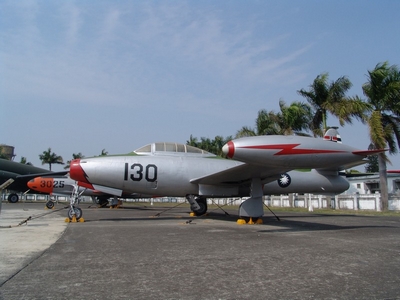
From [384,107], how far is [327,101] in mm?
4383

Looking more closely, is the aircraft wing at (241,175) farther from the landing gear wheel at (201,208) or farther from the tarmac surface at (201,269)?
the tarmac surface at (201,269)

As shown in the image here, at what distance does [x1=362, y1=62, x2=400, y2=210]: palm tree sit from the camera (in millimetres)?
22688

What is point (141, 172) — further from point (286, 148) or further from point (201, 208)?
point (286, 148)

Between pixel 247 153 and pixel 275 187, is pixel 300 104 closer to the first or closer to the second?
pixel 275 187

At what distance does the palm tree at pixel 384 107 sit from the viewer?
74.4ft

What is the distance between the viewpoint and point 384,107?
23812 millimetres

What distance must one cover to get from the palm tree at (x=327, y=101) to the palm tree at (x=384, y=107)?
119 cm

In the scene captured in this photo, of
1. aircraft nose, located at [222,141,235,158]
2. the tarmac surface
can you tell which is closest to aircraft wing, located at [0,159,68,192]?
aircraft nose, located at [222,141,235,158]

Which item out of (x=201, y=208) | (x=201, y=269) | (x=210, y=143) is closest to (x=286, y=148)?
(x=201, y=269)

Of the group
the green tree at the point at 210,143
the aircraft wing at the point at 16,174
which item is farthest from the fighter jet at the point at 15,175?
the green tree at the point at 210,143

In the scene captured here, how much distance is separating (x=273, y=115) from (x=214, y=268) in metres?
29.1

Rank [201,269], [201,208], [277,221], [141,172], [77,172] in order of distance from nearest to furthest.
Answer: [201,269]
[77,172]
[141,172]
[277,221]
[201,208]

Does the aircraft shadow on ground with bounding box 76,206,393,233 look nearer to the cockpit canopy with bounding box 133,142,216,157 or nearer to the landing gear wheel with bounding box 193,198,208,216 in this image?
the landing gear wheel with bounding box 193,198,208,216

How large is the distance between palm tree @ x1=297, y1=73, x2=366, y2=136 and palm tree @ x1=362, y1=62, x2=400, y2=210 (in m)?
1.19
